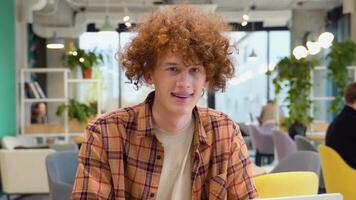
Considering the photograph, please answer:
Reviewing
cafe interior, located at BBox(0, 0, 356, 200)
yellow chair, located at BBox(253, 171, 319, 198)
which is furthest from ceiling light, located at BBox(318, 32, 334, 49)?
yellow chair, located at BBox(253, 171, 319, 198)

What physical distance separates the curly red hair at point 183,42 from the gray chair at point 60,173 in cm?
208

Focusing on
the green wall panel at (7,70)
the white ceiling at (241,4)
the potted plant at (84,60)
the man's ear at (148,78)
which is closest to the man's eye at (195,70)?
the man's ear at (148,78)

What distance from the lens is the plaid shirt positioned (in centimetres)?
162

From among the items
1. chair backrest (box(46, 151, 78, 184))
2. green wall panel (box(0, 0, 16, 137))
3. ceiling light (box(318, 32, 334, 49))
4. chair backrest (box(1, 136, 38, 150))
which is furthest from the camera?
ceiling light (box(318, 32, 334, 49))

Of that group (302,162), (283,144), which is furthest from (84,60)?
(302,162)

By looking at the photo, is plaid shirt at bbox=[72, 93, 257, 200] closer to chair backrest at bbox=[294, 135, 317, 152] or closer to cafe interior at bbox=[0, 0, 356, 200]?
cafe interior at bbox=[0, 0, 356, 200]

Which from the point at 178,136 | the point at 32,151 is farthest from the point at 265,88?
the point at 178,136

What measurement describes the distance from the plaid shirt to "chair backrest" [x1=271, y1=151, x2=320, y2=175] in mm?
1720

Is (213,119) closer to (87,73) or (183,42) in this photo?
(183,42)

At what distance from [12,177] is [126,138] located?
5064 millimetres

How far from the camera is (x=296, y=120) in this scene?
811 centimetres

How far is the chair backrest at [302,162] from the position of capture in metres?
3.38

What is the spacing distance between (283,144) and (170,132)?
220 inches

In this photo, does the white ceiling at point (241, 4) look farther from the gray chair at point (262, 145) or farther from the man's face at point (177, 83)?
the man's face at point (177, 83)
